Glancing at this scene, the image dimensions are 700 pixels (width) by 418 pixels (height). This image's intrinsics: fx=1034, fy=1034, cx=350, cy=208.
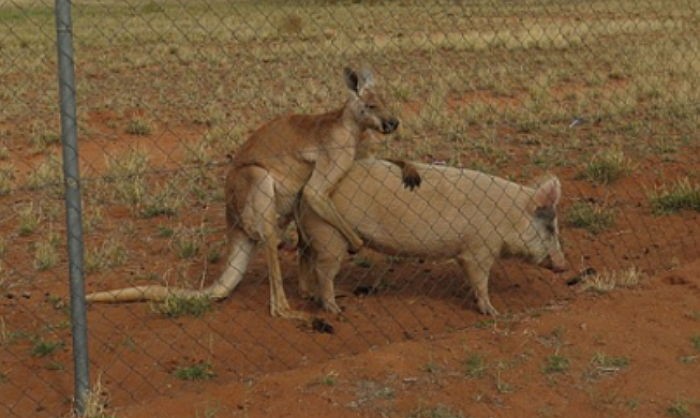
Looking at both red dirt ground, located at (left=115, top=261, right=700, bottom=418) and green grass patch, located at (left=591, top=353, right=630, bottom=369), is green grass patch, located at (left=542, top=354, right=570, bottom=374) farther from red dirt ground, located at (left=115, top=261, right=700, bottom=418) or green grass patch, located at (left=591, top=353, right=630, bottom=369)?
green grass patch, located at (left=591, top=353, right=630, bottom=369)

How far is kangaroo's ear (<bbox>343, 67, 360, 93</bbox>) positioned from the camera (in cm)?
664

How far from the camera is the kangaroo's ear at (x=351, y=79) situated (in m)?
6.64

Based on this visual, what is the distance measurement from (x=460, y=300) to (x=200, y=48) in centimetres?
1556

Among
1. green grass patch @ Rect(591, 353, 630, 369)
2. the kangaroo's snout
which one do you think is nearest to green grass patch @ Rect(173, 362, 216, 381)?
the kangaroo's snout

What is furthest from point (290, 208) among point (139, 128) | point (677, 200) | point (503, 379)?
point (139, 128)

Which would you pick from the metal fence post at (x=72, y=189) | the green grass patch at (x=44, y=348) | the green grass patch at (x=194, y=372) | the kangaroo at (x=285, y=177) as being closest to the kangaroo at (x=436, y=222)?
the kangaroo at (x=285, y=177)

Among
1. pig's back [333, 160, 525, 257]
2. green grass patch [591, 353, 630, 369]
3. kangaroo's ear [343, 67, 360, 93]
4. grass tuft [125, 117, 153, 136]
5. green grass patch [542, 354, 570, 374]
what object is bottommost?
grass tuft [125, 117, 153, 136]

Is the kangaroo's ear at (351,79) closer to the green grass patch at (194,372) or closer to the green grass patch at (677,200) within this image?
the green grass patch at (194,372)

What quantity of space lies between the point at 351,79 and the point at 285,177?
2.51 feet

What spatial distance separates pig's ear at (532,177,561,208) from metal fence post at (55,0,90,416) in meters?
3.32

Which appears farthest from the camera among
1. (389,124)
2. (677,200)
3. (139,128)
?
(139,128)

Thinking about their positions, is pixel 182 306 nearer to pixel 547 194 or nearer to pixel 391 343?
pixel 391 343

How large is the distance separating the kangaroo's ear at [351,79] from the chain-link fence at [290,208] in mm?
148

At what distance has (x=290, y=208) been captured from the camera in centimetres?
671
